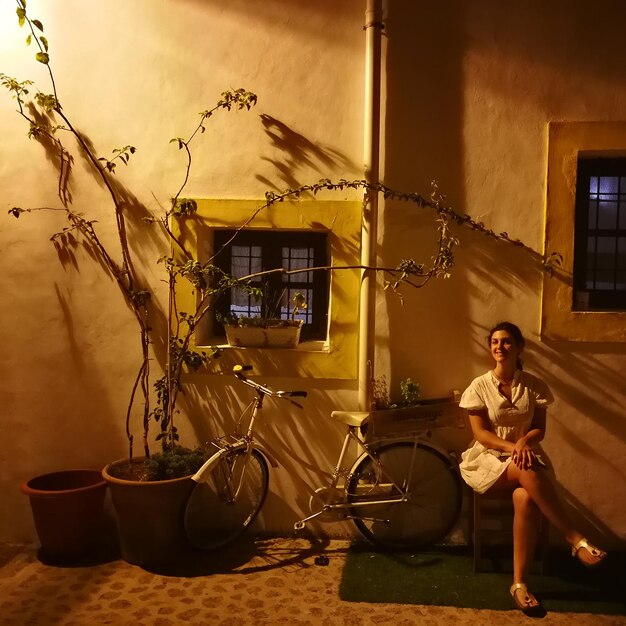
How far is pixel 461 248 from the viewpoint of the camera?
196 inches

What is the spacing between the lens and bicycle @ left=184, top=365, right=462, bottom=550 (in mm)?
4898

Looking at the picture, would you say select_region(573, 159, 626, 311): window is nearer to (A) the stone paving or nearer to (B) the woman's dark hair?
(B) the woman's dark hair

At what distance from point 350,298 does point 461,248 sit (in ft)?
3.12

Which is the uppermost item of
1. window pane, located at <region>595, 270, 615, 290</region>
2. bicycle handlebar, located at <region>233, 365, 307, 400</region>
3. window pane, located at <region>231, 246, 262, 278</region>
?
window pane, located at <region>231, 246, 262, 278</region>

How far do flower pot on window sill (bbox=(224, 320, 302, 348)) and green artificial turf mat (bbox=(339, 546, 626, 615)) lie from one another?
5.66ft

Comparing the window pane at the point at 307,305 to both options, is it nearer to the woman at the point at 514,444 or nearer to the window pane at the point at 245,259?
the window pane at the point at 245,259

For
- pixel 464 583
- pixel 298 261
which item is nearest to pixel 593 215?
pixel 298 261

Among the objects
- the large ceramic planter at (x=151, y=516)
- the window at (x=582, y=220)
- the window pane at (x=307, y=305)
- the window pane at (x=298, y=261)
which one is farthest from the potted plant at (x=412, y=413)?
the large ceramic planter at (x=151, y=516)

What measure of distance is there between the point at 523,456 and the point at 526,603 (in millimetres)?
914

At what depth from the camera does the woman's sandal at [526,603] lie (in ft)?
13.2

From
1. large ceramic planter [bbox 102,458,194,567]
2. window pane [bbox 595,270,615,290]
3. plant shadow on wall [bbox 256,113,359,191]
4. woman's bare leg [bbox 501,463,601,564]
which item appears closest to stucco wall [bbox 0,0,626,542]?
plant shadow on wall [bbox 256,113,359,191]

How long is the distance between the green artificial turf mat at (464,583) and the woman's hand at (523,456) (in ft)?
2.91

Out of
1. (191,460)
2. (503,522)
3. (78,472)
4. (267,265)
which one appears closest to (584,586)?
(503,522)

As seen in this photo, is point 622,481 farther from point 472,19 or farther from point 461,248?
point 472,19
